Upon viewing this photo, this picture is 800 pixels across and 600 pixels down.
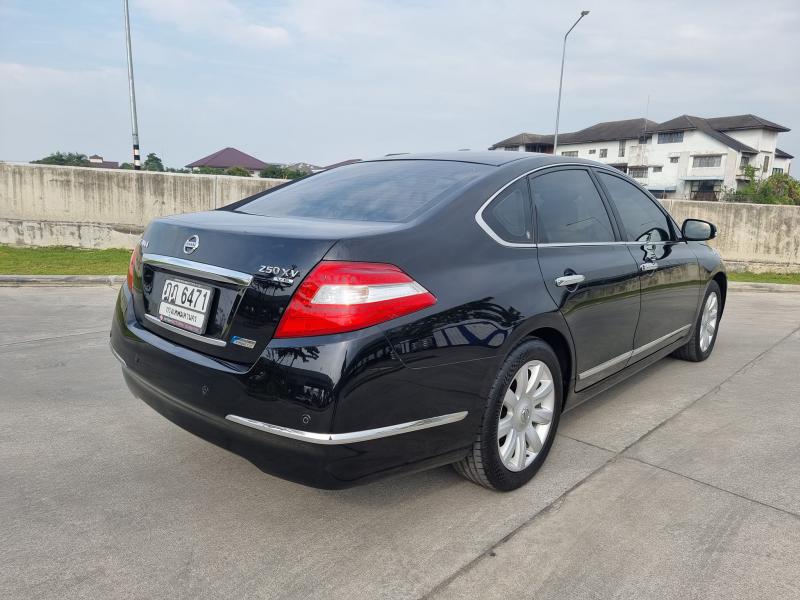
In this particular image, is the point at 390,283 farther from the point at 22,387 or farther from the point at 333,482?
the point at 22,387

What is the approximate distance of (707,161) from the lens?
60688 millimetres

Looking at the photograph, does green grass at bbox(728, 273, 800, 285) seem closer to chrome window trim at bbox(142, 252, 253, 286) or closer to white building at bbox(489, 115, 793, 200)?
chrome window trim at bbox(142, 252, 253, 286)

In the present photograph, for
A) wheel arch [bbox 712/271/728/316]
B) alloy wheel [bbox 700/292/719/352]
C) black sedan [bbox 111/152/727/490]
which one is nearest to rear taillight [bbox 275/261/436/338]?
black sedan [bbox 111/152/727/490]

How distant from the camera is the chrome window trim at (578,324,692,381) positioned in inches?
128

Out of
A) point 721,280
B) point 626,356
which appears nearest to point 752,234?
point 721,280

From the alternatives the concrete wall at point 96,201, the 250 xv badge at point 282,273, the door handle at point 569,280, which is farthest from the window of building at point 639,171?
the 250 xv badge at point 282,273

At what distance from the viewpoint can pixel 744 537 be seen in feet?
8.13

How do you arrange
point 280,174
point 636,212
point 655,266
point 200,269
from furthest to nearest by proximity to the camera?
point 280,174 < point 636,212 < point 655,266 < point 200,269

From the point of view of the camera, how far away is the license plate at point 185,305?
233cm

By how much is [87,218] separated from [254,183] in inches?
119

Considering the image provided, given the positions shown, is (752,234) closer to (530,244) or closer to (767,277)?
(767,277)

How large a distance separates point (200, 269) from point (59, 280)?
6.77 m

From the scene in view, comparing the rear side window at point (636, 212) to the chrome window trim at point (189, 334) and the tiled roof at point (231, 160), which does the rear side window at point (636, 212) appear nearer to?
the chrome window trim at point (189, 334)

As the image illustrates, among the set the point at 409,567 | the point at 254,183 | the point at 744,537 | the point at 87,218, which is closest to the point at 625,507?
the point at 744,537
